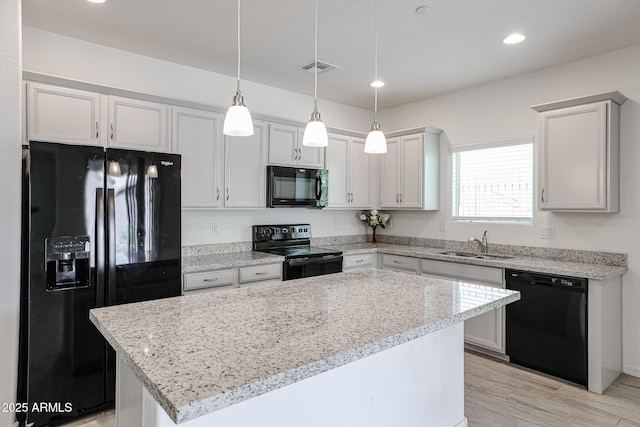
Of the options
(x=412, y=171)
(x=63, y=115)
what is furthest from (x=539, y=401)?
(x=63, y=115)

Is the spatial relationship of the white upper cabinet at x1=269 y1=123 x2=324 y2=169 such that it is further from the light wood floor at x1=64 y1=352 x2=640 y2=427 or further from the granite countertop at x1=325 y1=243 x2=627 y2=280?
the light wood floor at x1=64 y1=352 x2=640 y2=427

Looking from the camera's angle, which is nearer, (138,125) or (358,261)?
(138,125)

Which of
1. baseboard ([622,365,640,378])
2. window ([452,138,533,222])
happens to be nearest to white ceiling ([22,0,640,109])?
window ([452,138,533,222])

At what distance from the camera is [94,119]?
281cm

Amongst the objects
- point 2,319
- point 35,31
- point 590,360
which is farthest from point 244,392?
point 35,31

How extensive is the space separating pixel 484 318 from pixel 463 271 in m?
0.46

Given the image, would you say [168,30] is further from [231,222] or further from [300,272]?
[300,272]

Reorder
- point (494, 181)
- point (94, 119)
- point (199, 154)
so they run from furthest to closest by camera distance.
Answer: point (494, 181) < point (199, 154) < point (94, 119)

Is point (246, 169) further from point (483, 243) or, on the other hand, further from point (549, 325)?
point (549, 325)

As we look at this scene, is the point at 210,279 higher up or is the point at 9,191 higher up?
the point at 9,191

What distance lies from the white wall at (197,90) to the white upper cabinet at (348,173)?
0.35m

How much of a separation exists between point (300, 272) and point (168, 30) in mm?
2342

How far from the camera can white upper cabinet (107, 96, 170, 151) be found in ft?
9.56

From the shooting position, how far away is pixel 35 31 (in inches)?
113
